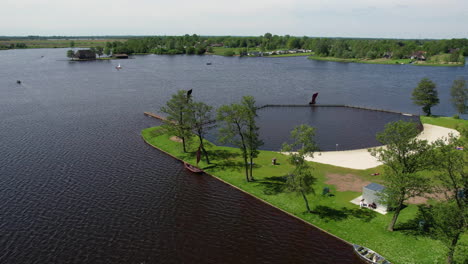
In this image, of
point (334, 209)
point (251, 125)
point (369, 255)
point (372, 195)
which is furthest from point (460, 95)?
point (369, 255)

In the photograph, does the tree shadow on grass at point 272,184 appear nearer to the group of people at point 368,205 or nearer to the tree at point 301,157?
the tree at point 301,157

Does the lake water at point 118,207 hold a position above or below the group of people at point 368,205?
below

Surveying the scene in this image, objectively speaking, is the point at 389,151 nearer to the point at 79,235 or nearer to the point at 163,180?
the point at 163,180

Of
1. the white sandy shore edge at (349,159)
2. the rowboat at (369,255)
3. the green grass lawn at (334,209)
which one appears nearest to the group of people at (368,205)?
the green grass lawn at (334,209)

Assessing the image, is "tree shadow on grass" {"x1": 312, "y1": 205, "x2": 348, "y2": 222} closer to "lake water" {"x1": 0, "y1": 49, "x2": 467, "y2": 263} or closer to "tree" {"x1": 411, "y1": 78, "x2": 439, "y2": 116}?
"lake water" {"x1": 0, "y1": 49, "x2": 467, "y2": 263}

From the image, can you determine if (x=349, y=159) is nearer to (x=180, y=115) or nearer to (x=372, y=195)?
(x=372, y=195)
